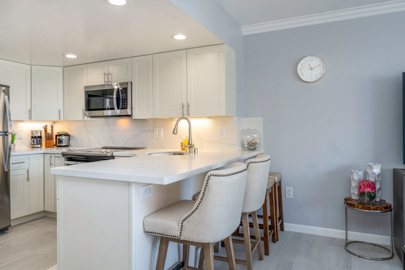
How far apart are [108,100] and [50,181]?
51.1 inches

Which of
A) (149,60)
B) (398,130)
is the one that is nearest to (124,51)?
(149,60)

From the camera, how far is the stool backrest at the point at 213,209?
1.52m

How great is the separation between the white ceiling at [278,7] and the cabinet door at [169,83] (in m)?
0.72

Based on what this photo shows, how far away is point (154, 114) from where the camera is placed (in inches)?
136

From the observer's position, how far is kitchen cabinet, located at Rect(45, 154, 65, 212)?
Answer: 3732 millimetres

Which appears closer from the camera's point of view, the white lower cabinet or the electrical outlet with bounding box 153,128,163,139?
the white lower cabinet

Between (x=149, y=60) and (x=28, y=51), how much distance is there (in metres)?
1.35

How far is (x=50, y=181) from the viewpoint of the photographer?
377 cm

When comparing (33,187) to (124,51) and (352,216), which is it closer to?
(124,51)

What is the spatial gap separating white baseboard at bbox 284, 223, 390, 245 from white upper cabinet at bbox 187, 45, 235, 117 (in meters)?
Answer: 1.45

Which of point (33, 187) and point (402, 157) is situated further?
point (33, 187)

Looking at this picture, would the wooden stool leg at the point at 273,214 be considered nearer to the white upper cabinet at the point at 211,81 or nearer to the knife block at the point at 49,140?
the white upper cabinet at the point at 211,81

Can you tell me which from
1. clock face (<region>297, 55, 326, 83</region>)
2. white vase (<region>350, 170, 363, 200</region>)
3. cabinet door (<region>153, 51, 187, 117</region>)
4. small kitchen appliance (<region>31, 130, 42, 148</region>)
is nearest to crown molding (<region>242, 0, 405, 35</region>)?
clock face (<region>297, 55, 326, 83</region>)

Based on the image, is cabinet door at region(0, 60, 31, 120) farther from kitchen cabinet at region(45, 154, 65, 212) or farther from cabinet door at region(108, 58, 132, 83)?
cabinet door at region(108, 58, 132, 83)
